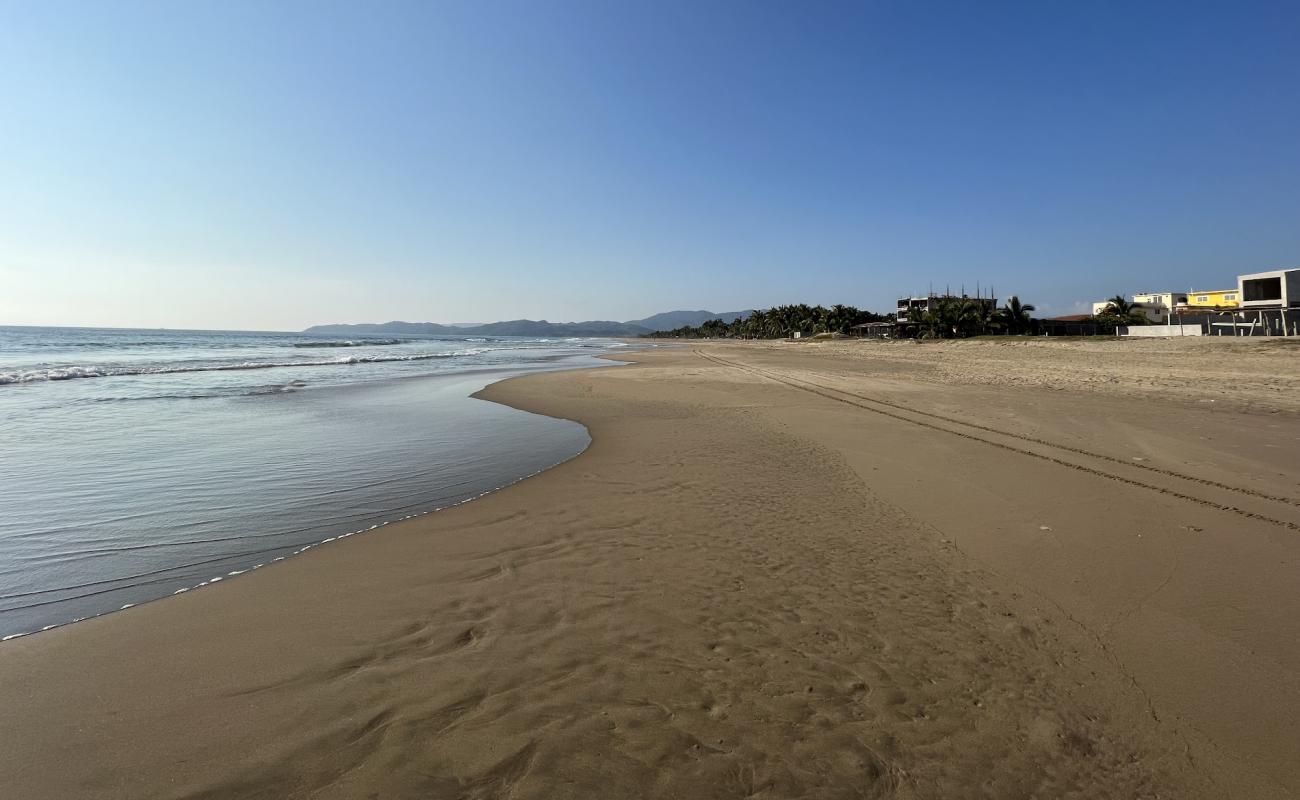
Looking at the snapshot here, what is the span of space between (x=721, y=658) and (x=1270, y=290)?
74.5 metres

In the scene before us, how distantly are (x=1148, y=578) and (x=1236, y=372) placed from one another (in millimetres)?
22266

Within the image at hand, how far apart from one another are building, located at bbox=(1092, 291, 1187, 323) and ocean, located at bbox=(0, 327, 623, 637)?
9313 centimetres

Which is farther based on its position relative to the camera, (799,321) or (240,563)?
(799,321)

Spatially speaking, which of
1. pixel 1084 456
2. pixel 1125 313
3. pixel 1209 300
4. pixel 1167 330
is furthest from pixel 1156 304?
pixel 1084 456

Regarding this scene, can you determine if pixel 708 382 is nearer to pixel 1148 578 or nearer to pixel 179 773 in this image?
pixel 1148 578

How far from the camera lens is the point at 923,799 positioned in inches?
96.3

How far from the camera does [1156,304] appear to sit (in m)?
87.2

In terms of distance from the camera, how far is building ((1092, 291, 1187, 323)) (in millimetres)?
76812

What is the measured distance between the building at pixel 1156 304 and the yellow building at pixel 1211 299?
139 cm

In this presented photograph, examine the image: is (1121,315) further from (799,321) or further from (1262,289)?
(799,321)

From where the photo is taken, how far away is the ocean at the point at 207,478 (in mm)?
4930

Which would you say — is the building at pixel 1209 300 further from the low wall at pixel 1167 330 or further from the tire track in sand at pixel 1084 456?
the tire track in sand at pixel 1084 456

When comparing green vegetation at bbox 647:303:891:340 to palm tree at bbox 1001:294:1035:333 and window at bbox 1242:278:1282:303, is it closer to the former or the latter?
palm tree at bbox 1001:294:1035:333

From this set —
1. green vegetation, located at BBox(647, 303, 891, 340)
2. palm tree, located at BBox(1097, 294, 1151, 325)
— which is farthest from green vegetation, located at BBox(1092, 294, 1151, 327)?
green vegetation, located at BBox(647, 303, 891, 340)
